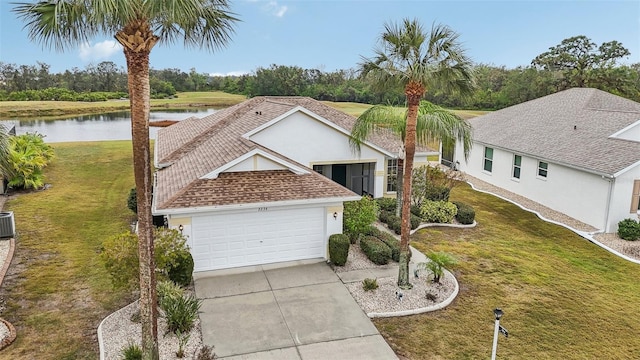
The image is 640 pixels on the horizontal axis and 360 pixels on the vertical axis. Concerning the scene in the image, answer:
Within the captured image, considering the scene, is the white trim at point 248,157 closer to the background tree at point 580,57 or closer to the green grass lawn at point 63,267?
the green grass lawn at point 63,267

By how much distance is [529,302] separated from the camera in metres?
12.7

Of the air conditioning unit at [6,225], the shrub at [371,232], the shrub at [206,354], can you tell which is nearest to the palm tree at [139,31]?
the shrub at [206,354]

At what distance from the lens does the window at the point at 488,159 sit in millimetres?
27281

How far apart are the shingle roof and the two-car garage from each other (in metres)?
0.69

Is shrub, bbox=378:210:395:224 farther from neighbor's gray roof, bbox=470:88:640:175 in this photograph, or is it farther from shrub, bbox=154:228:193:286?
shrub, bbox=154:228:193:286

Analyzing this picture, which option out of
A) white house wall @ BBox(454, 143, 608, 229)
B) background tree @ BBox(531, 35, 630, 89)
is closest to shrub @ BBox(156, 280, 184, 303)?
white house wall @ BBox(454, 143, 608, 229)

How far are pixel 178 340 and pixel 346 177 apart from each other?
1343 centimetres

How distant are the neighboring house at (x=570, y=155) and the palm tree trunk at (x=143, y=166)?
17.8 m

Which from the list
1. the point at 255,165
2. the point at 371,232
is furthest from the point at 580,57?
the point at 255,165

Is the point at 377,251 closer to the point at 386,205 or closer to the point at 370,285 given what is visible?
the point at 370,285

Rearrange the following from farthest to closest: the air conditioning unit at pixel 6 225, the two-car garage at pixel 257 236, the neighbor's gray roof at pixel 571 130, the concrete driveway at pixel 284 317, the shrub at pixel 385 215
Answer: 1. the neighbor's gray roof at pixel 571 130
2. the shrub at pixel 385 215
3. the air conditioning unit at pixel 6 225
4. the two-car garage at pixel 257 236
5. the concrete driveway at pixel 284 317

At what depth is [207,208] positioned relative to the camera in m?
13.0

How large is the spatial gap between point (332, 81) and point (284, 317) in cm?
7347

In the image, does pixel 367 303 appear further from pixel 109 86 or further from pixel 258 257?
pixel 109 86
